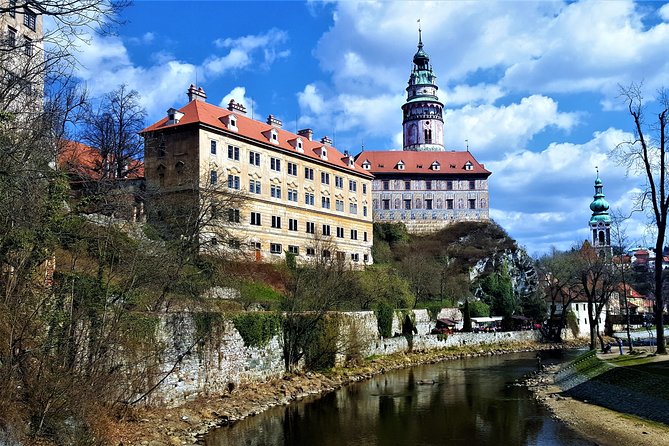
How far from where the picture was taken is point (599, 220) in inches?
3851

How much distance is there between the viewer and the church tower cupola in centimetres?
9626

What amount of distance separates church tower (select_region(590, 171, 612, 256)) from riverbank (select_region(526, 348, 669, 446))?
68741 millimetres

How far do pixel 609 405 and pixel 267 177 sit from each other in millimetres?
30456

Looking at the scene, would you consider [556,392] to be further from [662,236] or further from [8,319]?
[8,319]

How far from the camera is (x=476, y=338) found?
5191cm

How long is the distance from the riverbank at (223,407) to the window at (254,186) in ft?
51.5

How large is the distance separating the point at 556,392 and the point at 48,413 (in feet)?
73.9

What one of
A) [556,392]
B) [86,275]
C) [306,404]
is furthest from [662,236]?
[86,275]

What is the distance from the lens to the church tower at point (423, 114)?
90500 millimetres

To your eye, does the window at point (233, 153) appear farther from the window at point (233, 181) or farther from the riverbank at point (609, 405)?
the riverbank at point (609, 405)

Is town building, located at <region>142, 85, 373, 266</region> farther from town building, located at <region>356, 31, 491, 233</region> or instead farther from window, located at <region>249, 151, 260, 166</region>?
town building, located at <region>356, 31, 491, 233</region>

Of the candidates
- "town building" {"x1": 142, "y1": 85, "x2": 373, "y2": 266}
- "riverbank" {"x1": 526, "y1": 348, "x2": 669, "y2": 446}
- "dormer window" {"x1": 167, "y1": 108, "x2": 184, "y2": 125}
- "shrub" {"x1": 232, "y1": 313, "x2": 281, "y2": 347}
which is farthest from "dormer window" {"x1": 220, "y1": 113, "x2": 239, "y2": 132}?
"riverbank" {"x1": 526, "y1": 348, "x2": 669, "y2": 446}

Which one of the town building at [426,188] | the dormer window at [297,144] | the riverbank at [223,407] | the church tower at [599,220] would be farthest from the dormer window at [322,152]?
the church tower at [599,220]

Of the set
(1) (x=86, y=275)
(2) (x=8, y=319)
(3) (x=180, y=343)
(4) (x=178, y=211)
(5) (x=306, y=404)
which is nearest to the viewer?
(2) (x=8, y=319)
